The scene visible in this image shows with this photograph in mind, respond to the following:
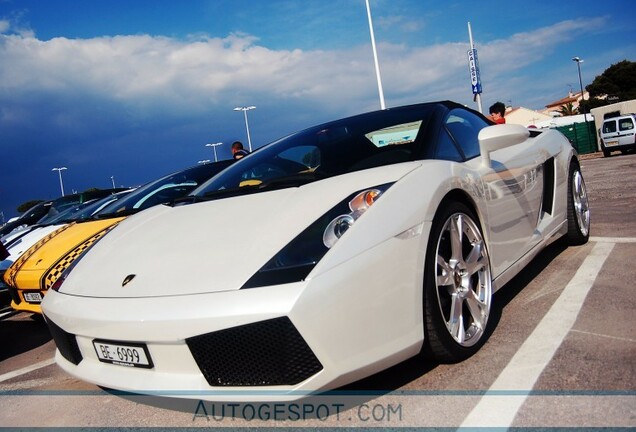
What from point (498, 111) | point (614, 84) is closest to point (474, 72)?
point (498, 111)

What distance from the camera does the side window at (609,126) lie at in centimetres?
2166

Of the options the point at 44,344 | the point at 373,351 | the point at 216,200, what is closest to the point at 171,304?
the point at 373,351

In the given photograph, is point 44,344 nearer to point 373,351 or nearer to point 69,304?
point 69,304

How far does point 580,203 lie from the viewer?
453 cm

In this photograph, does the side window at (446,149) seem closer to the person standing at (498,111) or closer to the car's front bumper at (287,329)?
the car's front bumper at (287,329)

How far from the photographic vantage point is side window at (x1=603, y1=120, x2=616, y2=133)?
71.1 ft

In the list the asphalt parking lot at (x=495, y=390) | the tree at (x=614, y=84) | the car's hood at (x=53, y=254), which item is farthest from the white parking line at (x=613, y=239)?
the tree at (x=614, y=84)

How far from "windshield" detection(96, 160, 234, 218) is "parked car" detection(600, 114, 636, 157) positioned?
19764 millimetres

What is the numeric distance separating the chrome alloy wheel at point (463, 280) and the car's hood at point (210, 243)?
15.9 inches

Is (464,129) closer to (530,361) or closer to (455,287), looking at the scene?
(455,287)

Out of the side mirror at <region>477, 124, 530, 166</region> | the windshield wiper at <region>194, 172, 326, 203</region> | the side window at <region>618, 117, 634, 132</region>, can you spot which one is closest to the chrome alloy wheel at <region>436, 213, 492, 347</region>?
the side mirror at <region>477, 124, 530, 166</region>

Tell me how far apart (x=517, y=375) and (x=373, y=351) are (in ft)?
2.22

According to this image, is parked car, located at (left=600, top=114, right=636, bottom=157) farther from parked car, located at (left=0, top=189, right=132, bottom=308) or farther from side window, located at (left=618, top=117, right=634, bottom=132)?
parked car, located at (left=0, top=189, right=132, bottom=308)

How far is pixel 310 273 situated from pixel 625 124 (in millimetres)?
23098
